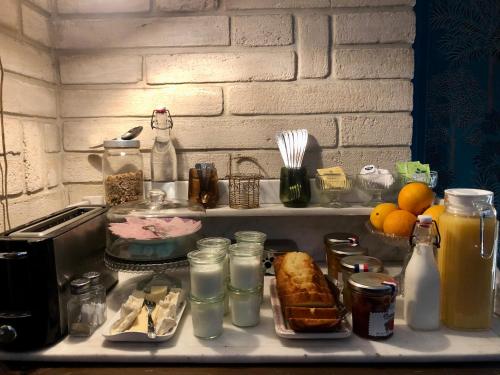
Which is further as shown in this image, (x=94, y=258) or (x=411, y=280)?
(x=94, y=258)

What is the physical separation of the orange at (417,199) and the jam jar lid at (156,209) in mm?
541

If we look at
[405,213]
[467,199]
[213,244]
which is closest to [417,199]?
[405,213]

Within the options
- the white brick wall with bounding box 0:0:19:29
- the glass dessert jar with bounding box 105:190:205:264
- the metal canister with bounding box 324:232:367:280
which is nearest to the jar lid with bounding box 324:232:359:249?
the metal canister with bounding box 324:232:367:280

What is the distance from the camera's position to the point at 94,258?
99cm

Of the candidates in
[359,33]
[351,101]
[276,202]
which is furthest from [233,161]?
[359,33]

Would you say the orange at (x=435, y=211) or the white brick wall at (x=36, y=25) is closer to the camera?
the orange at (x=435, y=211)

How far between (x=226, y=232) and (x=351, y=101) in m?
0.55

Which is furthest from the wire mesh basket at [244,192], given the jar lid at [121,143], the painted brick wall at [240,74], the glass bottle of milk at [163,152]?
the jar lid at [121,143]

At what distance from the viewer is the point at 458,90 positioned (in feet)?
4.24

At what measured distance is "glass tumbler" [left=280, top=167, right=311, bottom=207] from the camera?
3.84 feet

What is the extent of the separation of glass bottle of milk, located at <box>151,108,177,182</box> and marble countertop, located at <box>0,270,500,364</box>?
521mm

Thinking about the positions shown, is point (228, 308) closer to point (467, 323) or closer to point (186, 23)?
point (467, 323)

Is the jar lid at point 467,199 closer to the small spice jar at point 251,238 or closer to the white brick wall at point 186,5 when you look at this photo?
the small spice jar at point 251,238

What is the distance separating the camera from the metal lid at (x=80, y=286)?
825mm
